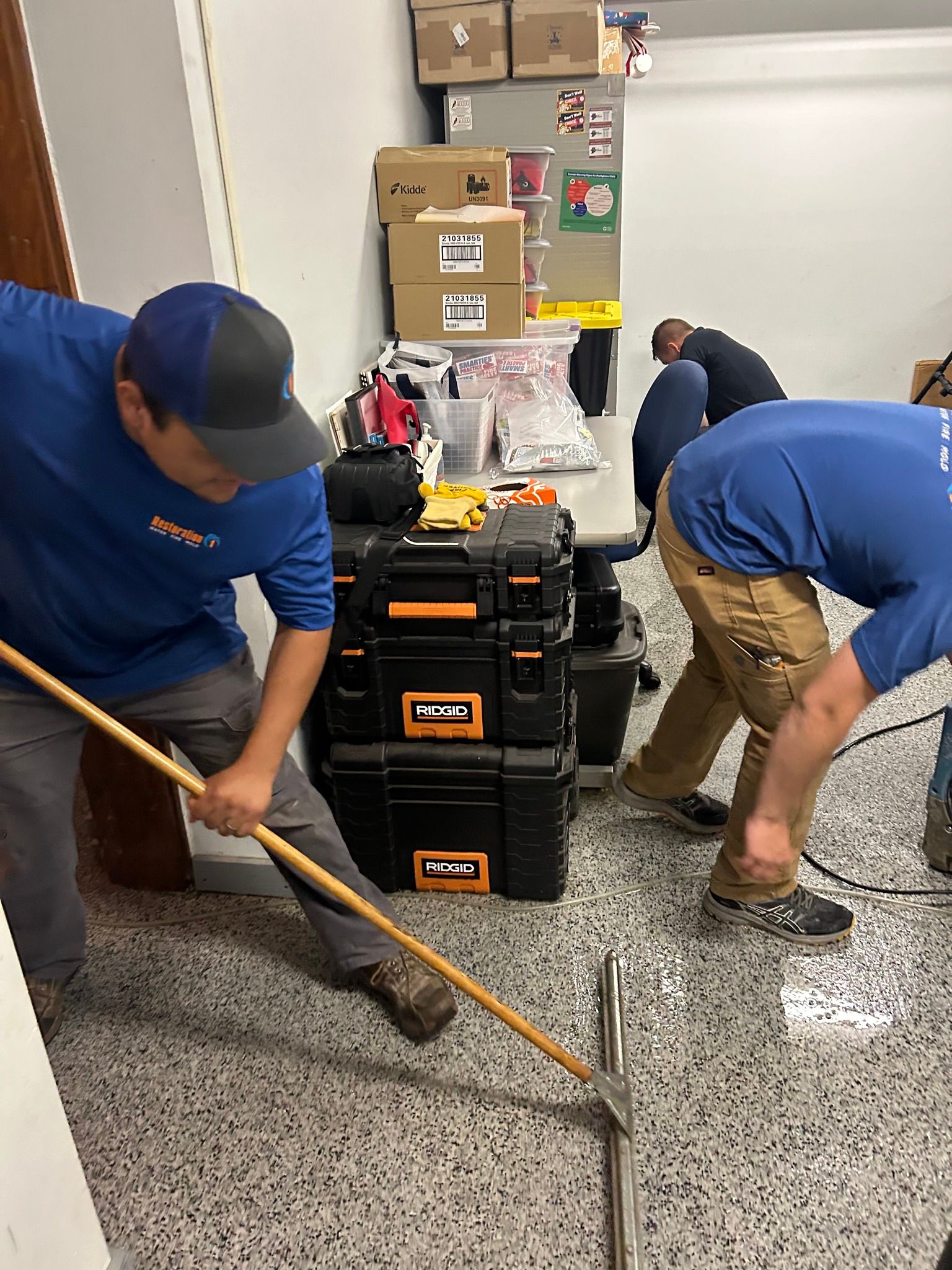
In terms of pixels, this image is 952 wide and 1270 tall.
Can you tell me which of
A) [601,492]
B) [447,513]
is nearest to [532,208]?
[601,492]

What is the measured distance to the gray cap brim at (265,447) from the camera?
941 millimetres

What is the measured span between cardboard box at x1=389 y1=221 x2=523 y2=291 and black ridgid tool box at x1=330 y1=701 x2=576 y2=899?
1.46 metres

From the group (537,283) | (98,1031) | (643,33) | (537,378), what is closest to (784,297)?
(643,33)

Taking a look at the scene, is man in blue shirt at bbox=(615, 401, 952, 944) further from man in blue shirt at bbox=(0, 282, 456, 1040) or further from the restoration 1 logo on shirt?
the restoration 1 logo on shirt

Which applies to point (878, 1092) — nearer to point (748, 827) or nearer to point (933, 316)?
point (748, 827)

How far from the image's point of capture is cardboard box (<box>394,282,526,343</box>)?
2.52 m

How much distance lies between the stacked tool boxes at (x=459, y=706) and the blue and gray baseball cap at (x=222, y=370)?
2.18 feet

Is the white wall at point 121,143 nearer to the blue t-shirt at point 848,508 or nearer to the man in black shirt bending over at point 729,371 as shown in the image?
the blue t-shirt at point 848,508

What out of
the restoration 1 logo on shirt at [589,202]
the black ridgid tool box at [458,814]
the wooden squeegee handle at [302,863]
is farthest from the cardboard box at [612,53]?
the wooden squeegee handle at [302,863]

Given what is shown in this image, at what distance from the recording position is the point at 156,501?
1.11m

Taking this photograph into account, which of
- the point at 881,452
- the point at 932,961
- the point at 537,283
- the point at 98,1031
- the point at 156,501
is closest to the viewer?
the point at 156,501

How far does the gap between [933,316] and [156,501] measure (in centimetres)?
515

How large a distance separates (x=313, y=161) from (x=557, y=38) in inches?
68.3

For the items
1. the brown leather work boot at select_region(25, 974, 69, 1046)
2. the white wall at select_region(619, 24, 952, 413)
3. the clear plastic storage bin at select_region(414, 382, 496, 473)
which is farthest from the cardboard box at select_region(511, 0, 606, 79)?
the brown leather work boot at select_region(25, 974, 69, 1046)
